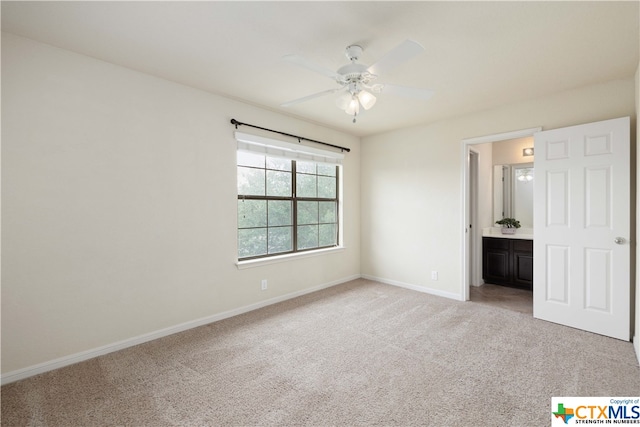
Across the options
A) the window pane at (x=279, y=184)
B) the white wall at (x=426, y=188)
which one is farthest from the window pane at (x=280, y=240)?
the white wall at (x=426, y=188)

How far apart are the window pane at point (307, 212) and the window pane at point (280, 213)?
0.19 meters

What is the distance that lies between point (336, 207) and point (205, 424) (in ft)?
11.4

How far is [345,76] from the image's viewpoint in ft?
6.98

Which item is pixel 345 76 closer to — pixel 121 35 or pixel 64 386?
pixel 121 35

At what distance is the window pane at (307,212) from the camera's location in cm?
420

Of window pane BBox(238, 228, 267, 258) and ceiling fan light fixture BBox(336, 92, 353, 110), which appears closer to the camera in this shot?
ceiling fan light fixture BBox(336, 92, 353, 110)

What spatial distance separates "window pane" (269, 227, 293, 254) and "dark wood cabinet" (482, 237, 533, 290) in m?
3.14

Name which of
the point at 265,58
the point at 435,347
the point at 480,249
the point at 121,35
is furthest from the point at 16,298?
the point at 480,249

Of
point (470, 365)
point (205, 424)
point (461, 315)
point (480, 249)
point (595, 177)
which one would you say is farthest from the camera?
point (480, 249)

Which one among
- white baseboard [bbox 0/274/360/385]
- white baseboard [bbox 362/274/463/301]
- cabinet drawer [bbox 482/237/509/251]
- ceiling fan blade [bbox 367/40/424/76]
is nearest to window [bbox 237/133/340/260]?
white baseboard [bbox 0/274/360/385]

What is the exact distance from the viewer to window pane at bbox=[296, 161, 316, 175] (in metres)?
4.18

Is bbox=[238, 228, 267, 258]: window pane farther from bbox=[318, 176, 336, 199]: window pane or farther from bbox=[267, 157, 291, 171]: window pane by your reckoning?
bbox=[318, 176, 336, 199]: window pane

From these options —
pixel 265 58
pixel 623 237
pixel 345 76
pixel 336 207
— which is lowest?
pixel 623 237

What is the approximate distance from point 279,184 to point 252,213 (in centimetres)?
56
